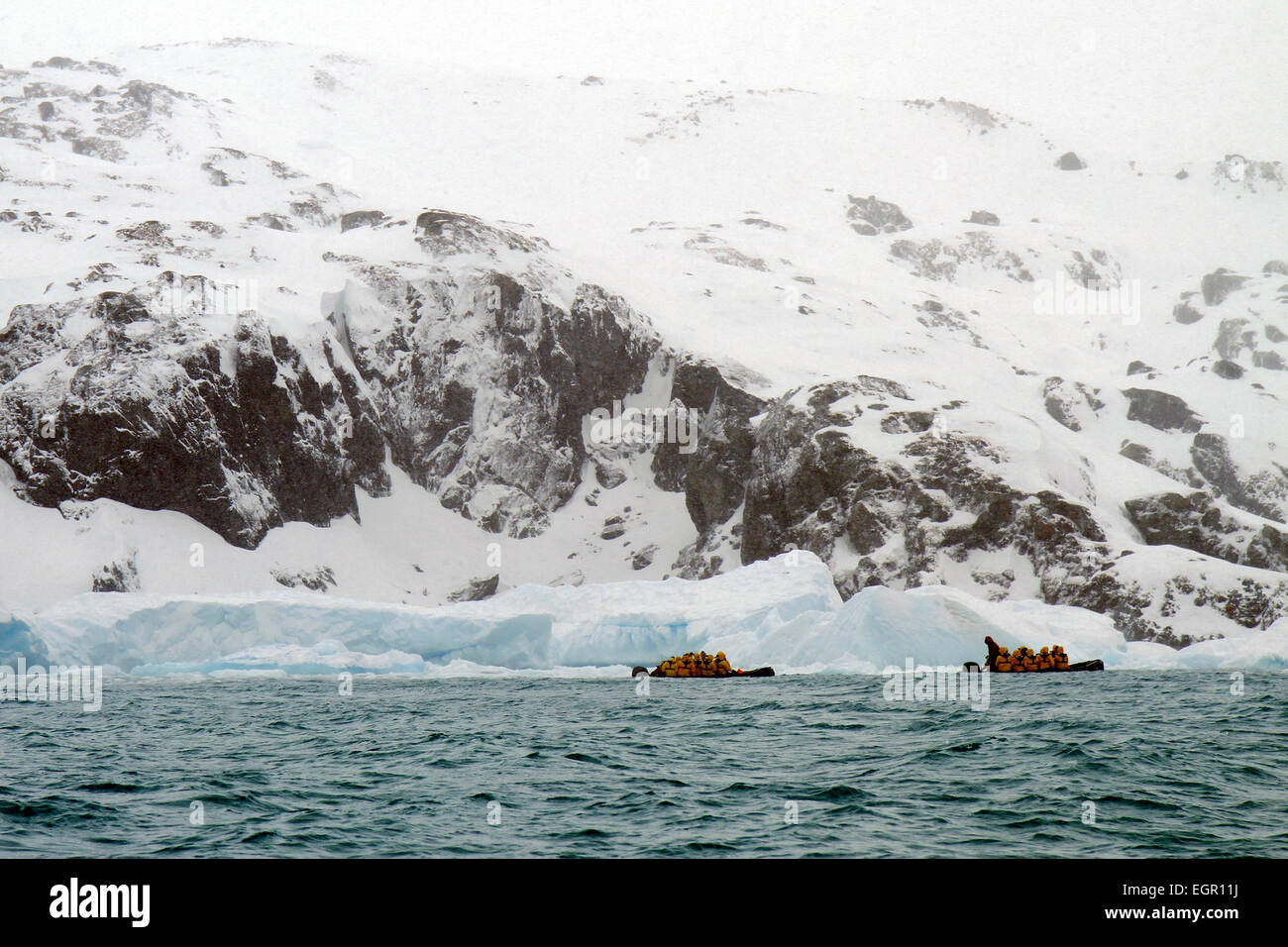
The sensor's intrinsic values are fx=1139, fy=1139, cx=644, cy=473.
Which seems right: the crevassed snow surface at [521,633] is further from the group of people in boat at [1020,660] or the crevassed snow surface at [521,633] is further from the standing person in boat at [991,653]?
the standing person in boat at [991,653]

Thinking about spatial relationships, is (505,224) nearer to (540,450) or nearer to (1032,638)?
(540,450)

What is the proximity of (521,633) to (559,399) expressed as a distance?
75.4 metres

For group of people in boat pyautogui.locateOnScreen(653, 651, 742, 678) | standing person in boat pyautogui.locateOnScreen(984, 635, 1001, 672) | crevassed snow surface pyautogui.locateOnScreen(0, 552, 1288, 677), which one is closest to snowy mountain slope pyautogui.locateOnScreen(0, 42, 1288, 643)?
crevassed snow surface pyautogui.locateOnScreen(0, 552, 1288, 677)

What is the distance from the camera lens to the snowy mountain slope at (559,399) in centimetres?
9075

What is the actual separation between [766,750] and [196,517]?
8709cm

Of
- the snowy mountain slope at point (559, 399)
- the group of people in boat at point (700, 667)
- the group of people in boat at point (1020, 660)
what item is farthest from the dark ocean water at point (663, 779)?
the snowy mountain slope at point (559, 399)

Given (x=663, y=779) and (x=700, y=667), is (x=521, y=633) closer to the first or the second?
(x=700, y=667)

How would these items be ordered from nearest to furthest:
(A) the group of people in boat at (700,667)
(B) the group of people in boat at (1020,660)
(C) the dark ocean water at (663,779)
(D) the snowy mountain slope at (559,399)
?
(C) the dark ocean water at (663,779)
(B) the group of people in boat at (1020,660)
(A) the group of people in boat at (700,667)
(D) the snowy mountain slope at (559,399)

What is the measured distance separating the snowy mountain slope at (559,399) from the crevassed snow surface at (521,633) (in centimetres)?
2489

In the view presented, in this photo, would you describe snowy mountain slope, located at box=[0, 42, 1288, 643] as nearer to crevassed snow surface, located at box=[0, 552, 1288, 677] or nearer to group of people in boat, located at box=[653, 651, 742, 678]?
crevassed snow surface, located at box=[0, 552, 1288, 677]

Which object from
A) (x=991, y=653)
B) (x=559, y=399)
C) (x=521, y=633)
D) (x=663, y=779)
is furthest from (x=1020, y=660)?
(x=559, y=399)

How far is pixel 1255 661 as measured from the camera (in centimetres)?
5103
